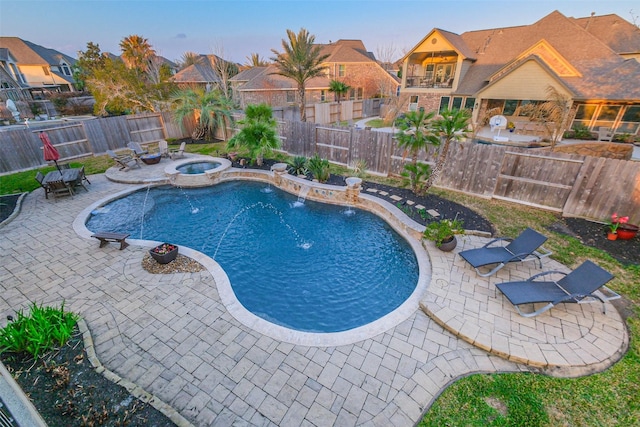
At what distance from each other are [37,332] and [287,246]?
196 inches

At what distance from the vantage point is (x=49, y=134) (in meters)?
13.5

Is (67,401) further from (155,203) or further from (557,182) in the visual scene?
(557,182)

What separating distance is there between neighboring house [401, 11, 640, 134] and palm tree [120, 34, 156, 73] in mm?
24680

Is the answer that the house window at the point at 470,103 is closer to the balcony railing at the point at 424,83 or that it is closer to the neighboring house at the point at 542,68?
the neighboring house at the point at 542,68

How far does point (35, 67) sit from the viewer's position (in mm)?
39750

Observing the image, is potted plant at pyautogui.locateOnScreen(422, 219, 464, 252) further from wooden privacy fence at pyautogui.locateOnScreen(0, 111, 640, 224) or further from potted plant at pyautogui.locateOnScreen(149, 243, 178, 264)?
potted plant at pyautogui.locateOnScreen(149, 243, 178, 264)

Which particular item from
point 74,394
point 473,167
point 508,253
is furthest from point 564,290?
point 74,394

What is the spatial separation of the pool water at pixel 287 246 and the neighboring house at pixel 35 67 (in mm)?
45874

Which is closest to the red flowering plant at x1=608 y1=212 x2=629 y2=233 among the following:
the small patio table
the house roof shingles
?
the house roof shingles

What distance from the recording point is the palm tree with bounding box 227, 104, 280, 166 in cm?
1212

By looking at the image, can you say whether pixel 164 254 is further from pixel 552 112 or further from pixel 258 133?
pixel 552 112

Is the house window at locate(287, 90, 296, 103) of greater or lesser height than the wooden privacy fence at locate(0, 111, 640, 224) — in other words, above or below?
above

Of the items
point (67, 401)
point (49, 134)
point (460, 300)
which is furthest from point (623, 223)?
point (49, 134)

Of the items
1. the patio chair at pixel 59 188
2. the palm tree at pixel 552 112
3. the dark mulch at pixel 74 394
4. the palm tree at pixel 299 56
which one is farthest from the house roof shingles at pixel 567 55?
the patio chair at pixel 59 188
